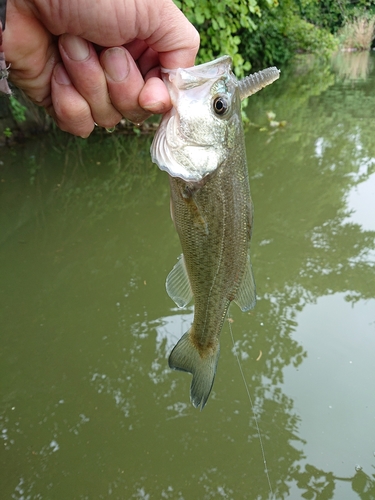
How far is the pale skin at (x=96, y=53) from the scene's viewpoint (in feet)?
5.09

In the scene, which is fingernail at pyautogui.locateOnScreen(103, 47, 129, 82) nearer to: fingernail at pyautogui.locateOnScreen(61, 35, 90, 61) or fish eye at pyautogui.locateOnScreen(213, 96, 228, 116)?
fingernail at pyautogui.locateOnScreen(61, 35, 90, 61)

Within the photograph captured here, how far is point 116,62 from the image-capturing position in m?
1.69

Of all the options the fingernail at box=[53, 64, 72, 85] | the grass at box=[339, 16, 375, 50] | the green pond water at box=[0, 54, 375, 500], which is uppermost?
the fingernail at box=[53, 64, 72, 85]

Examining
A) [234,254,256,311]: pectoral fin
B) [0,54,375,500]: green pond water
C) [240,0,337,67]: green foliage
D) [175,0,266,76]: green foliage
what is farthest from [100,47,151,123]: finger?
[240,0,337,67]: green foliage

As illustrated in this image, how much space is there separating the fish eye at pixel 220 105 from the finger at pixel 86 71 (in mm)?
527

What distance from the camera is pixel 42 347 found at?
11.5ft

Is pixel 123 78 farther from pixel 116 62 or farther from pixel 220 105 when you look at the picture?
pixel 220 105

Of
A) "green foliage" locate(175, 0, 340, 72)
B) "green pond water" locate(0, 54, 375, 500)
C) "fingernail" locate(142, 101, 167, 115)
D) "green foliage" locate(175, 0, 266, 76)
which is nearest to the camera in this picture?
"fingernail" locate(142, 101, 167, 115)

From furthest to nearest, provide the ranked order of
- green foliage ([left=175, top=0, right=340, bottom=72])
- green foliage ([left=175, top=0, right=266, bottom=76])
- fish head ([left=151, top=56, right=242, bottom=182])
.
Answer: green foliage ([left=175, top=0, right=340, bottom=72]) → green foliage ([left=175, top=0, right=266, bottom=76]) → fish head ([left=151, top=56, right=242, bottom=182])

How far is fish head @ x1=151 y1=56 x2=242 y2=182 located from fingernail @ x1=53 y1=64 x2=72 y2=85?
55cm

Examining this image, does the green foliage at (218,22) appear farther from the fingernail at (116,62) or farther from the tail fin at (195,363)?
the tail fin at (195,363)

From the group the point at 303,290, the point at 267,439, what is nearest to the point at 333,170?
the point at 303,290

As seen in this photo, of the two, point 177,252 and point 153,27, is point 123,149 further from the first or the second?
point 153,27

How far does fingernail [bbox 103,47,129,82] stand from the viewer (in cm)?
168
